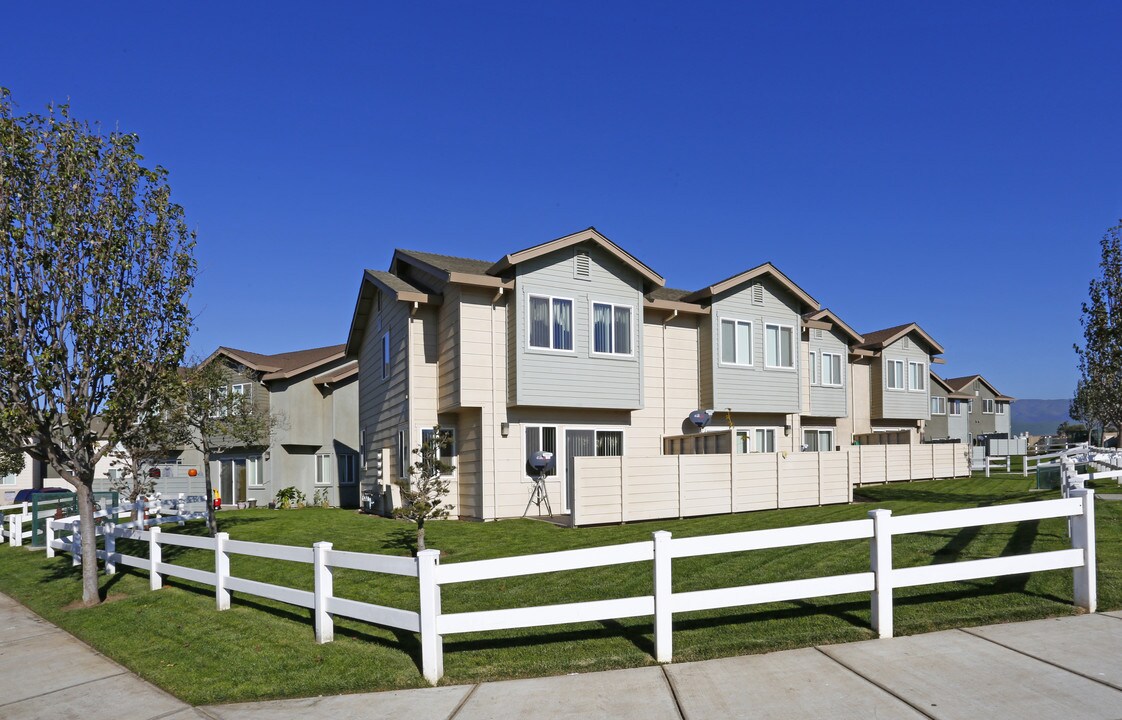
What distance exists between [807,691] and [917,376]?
106 ft

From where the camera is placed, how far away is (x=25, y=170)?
37.4ft

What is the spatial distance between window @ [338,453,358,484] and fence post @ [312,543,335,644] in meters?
22.9

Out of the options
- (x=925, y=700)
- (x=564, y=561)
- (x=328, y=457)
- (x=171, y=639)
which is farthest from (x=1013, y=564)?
(x=328, y=457)

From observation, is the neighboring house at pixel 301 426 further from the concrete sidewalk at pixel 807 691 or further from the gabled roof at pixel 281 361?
the concrete sidewalk at pixel 807 691

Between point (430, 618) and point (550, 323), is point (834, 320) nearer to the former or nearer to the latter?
point (550, 323)

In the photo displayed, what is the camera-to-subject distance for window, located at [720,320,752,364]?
2320cm

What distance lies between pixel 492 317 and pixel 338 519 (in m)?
6.67

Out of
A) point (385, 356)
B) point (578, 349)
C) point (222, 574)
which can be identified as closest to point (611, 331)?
point (578, 349)

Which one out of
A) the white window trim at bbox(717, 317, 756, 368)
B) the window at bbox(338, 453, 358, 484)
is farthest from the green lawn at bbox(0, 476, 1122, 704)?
the window at bbox(338, 453, 358, 484)

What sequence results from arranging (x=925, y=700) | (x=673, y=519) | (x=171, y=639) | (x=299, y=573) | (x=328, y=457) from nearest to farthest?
(x=925, y=700)
(x=171, y=639)
(x=299, y=573)
(x=673, y=519)
(x=328, y=457)

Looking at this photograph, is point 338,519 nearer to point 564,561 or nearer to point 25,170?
point 25,170

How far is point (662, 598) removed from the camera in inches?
271

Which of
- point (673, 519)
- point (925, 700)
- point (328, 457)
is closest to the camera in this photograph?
point (925, 700)

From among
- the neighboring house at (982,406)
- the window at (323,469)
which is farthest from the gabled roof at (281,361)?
the neighboring house at (982,406)
